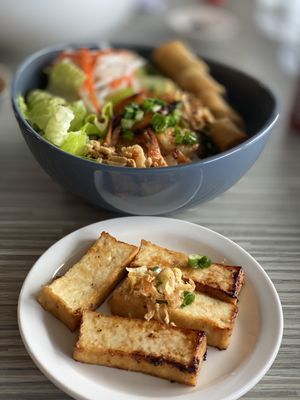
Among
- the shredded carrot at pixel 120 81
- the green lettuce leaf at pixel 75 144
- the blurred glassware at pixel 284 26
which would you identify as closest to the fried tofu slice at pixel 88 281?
the green lettuce leaf at pixel 75 144

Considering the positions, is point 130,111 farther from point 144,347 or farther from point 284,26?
point 284,26

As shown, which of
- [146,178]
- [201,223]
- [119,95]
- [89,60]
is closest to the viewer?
[146,178]

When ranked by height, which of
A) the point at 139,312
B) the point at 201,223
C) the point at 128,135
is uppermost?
the point at 128,135

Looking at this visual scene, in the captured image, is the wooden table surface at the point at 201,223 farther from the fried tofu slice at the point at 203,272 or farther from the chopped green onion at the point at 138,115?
the chopped green onion at the point at 138,115

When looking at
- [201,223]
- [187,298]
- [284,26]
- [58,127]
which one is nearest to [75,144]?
[58,127]

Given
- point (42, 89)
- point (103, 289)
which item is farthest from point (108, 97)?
point (103, 289)

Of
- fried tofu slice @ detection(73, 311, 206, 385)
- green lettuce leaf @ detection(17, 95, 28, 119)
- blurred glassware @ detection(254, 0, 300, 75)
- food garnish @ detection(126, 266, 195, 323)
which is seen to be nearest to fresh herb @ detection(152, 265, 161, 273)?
food garnish @ detection(126, 266, 195, 323)
